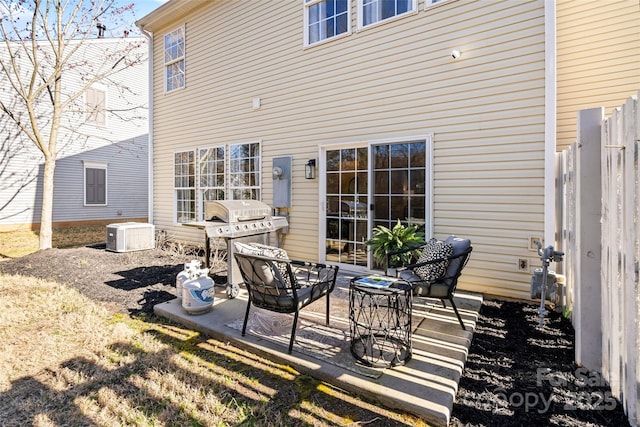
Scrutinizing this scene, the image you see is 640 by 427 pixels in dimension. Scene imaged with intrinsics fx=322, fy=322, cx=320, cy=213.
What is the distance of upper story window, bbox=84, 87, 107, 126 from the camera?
474 inches

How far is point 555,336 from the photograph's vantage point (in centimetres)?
314

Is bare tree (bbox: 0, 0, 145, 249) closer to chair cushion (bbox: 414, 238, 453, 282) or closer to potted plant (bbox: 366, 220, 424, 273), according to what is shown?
potted plant (bbox: 366, 220, 424, 273)

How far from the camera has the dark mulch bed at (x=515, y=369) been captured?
2.06m

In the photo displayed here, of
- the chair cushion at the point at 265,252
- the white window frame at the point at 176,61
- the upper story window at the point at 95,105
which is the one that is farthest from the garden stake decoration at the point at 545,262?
the upper story window at the point at 95,105

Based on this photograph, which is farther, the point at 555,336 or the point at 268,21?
the point at 268,21

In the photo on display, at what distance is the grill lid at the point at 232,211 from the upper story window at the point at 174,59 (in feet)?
17.5

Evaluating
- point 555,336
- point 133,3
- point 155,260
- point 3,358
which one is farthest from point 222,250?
point 133,3

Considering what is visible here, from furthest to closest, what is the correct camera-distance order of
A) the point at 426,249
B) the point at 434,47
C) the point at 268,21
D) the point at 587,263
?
1. the point at 268,21
2. the point at 434,47
3. the point at 426,249
4. the point at 587,263

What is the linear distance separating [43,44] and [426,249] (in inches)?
498

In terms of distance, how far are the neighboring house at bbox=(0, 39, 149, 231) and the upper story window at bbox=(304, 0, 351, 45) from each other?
8111 millimetres

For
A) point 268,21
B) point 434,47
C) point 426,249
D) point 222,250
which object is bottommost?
point 222,250

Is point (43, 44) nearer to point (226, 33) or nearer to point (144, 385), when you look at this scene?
point (226, 33)

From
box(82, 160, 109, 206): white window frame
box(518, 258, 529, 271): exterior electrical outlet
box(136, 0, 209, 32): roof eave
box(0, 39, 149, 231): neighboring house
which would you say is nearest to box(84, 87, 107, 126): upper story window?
box(0, 39, 149, 231): neighboring house

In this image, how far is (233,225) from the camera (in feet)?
13.9
